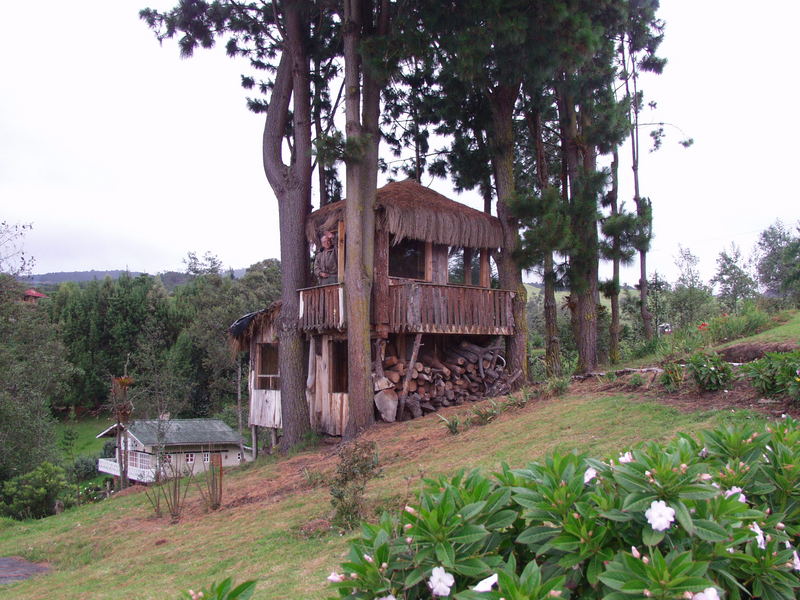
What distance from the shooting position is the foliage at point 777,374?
796 cm

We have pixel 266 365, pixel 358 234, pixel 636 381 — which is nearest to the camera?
pixel 636 381

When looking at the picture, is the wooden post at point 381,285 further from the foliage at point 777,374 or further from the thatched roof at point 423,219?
the foliage at point 777,374

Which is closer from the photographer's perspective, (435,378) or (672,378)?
(672,378)

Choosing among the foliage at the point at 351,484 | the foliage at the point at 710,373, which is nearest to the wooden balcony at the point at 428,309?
the foliage at the point at 351,484

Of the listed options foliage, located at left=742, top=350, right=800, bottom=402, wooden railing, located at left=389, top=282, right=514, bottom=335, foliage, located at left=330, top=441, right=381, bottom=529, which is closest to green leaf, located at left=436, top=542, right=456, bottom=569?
foliage, located at left=330, top=441, right=381, bottom=529

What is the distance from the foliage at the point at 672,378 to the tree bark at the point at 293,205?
365 inches

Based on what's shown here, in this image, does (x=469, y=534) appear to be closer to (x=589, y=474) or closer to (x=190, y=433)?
(x=589, y=474)

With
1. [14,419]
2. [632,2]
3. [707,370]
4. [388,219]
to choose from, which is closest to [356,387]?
[388,219]

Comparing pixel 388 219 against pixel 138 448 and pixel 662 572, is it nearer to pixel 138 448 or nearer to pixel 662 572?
pixel 662 572

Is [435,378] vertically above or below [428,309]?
below

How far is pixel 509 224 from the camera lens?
705 inches

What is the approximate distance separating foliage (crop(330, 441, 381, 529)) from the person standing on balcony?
8420 mm

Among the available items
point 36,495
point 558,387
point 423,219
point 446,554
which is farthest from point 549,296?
point 446,554

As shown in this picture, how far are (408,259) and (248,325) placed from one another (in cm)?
584
